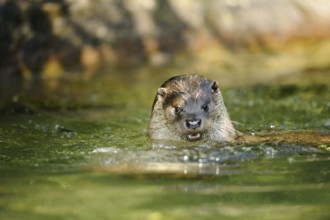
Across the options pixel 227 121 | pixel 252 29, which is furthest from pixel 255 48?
pixel 227 121

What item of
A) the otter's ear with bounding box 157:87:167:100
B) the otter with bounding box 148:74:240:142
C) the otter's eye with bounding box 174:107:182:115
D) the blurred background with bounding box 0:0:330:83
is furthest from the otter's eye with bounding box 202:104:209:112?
the blurred background with bounding box 0:0:330:83

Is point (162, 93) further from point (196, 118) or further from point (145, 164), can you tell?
A: point (145, 164)

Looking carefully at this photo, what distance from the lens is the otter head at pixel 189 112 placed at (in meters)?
7.18

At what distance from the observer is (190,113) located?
7.25 m

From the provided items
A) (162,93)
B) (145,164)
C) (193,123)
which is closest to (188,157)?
(145,164)

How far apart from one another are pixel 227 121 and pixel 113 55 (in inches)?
225

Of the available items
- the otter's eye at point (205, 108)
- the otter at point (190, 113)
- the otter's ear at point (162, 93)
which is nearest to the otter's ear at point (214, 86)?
the otter at point (190, 113)

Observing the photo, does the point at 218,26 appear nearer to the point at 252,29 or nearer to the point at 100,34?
the point at 252,29

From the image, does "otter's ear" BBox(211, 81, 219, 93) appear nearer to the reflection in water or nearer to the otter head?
the otter head

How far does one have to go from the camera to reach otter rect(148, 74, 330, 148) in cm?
712

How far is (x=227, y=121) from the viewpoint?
7355mm

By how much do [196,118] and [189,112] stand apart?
0.16 m

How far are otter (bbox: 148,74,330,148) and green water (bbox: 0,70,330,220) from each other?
23cm

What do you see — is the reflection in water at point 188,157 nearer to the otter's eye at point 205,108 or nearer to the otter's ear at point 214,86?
the otter's eye at point 205,108
